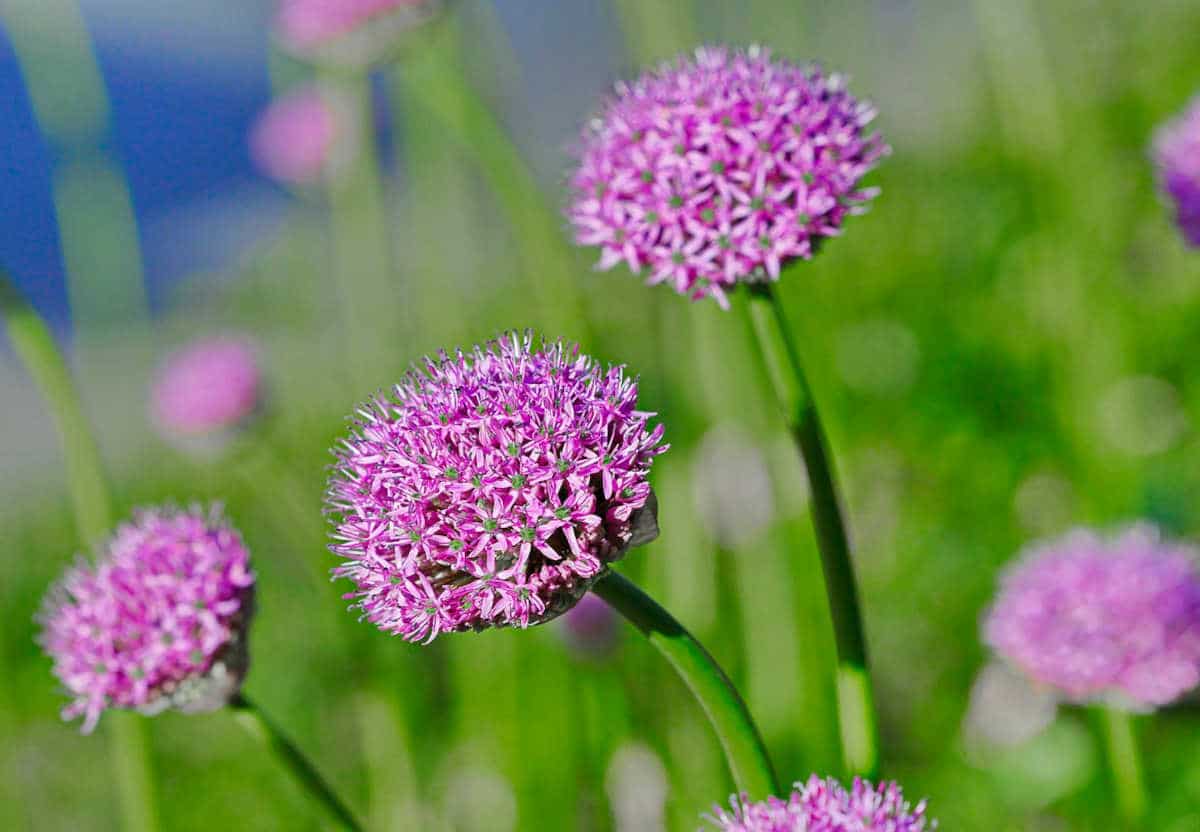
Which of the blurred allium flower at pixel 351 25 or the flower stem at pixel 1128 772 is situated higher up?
the blurred allium flower at pixel 351 25

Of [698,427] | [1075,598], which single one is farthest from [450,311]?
[1075,598]

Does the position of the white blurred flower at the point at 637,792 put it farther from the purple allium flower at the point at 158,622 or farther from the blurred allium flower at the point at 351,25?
the blurred allium flower at the point at 351,25

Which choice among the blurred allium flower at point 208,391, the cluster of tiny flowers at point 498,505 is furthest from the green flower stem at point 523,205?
the blurred allium flower at point 208,391

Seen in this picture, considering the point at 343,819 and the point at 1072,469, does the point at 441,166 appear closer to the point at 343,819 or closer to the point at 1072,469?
the point at 1072,469

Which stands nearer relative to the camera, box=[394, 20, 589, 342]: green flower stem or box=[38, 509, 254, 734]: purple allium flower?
box=[38, 509, 254, 734]: purple allium flower

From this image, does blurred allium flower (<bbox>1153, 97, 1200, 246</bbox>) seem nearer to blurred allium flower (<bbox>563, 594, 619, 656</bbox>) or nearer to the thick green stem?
blurred allium flower (<bbox>563, 594, 619, 656</bbox>)

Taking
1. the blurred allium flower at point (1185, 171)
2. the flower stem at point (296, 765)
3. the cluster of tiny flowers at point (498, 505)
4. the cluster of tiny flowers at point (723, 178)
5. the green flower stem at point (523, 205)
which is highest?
the green flower stem at point (523, 205)

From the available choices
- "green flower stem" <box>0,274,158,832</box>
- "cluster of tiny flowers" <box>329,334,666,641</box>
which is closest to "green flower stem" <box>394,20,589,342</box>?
"green flower stem" <box>0,274,158,832</box>
